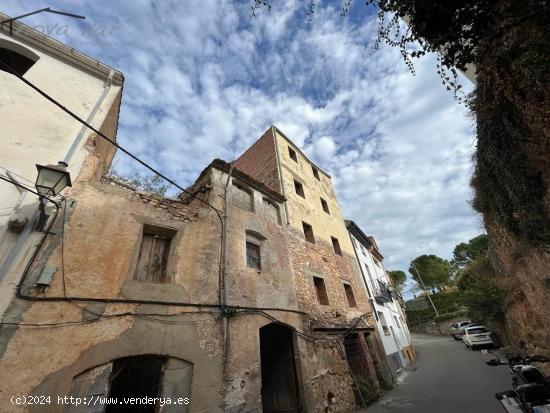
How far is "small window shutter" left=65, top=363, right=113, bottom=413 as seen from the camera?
400cm

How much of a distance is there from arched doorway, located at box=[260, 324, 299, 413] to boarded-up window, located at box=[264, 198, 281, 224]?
4054 mm

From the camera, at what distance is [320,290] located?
408 inches

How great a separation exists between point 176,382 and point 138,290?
196cm

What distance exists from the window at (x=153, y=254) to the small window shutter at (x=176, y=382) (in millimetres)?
1773

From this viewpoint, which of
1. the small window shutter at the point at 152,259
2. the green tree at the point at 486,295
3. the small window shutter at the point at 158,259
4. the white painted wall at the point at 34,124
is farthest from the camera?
the green tree at the point at 486,295

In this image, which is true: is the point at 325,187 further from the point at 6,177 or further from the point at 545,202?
the point at 6,177

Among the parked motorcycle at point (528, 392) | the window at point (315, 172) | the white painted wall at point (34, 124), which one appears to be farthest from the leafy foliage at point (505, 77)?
the window at point (315, 172)

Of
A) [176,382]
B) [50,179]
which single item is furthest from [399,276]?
[50,179]

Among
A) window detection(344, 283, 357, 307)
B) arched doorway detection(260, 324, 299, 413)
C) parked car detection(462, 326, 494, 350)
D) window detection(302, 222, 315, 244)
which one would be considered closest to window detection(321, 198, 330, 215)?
window detection(302, 222, 315, 244)

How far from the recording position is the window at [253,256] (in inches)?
322

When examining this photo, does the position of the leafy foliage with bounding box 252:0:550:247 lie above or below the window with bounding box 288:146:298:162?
below

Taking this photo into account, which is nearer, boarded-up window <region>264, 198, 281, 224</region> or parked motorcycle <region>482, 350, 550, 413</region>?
parked motorcycle <region>482, 350, 550, 413</region>

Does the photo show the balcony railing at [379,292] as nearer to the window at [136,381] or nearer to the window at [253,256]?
the window at [253,256]

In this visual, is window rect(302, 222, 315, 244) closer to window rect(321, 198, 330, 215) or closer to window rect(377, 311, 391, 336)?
window rect(321, 198, 330, 215)
